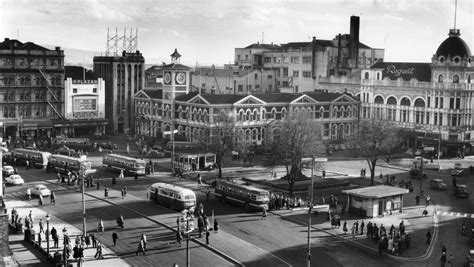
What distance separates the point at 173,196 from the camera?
186ft

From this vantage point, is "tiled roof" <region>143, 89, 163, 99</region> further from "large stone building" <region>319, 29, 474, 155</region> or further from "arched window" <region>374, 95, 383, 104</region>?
"arched window" <region>374, 95, 383, 104</region>

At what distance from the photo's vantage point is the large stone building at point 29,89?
106000 millimetres

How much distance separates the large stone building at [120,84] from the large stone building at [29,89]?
10.6 meters

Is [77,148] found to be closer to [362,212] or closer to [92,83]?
[92,83]

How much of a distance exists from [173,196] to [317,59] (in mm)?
82590

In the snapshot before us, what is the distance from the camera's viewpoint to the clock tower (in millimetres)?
106188

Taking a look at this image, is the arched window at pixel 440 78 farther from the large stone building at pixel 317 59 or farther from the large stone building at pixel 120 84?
the large stone building at pixel 120 84

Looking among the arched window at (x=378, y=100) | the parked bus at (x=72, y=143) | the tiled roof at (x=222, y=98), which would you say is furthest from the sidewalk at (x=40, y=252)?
the arched window at (x=378, y=100)

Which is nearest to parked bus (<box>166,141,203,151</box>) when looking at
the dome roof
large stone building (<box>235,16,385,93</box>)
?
large stone building (<box>235,16,385,93</box>)

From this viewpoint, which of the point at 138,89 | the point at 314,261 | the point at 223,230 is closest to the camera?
the point at 314,261

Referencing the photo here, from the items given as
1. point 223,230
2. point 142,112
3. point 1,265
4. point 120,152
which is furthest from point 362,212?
point 142,112

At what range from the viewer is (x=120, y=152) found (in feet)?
309

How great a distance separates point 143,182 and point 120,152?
24.6 metres

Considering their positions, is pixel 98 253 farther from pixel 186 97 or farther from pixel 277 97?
pixel 277 97
